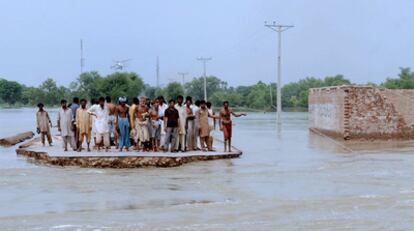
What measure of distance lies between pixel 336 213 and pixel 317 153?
1011 centimetres

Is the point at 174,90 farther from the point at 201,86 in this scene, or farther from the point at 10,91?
the point at 10,91

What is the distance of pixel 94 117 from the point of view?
18.1 meters

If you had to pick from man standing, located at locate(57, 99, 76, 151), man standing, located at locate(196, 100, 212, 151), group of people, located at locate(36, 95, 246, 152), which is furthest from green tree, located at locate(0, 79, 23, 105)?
man standing, located at locate(196, 100, 212, 151)

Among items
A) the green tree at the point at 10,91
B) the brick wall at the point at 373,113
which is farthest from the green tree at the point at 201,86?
the brick wall at the point at 373,113

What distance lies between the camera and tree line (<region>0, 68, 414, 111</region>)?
101450 millimetres

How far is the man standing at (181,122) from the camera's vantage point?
1823cm

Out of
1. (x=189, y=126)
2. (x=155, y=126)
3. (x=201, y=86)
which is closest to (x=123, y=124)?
(x=155, y=126)

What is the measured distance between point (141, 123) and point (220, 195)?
19.3ft

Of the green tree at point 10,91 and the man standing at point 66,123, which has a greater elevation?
the green tree at point 10,91

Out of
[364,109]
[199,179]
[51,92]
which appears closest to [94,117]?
[199,179]

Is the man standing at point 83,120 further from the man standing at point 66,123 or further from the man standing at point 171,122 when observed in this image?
the man standing at point 171,122

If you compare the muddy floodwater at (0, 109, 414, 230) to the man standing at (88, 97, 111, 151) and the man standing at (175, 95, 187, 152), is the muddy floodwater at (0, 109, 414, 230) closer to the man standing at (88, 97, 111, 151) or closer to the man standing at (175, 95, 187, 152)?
the man standing at (175, 95, 187, 152)

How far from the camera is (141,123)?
17.8m

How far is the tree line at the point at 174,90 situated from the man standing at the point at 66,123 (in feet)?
226
